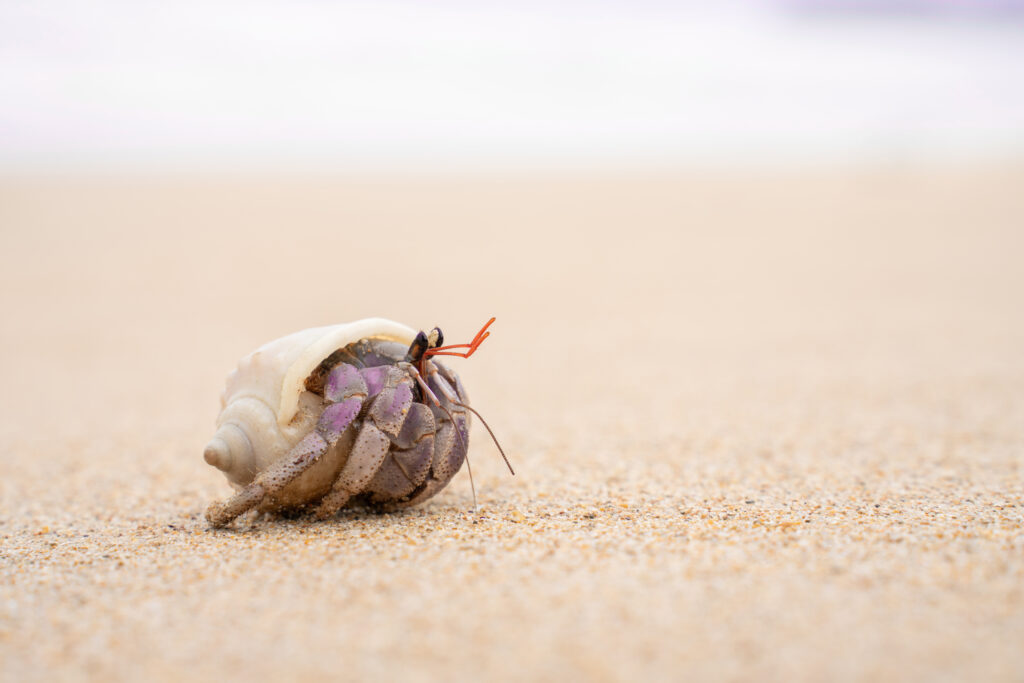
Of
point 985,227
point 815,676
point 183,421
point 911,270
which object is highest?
point 985,227

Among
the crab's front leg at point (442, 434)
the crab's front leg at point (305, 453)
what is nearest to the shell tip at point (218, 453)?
the crab's front leg at point (305, 453)

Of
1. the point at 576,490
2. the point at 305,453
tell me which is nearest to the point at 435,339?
the point at 305,453

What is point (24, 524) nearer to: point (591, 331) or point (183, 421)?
point (183, 421)

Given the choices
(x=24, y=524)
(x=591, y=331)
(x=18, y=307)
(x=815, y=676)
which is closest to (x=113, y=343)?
(x=18, y=307)

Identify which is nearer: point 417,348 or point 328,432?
point 328,432

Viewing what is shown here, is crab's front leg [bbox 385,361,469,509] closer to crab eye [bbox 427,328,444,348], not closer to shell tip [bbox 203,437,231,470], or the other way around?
crab eye [bbox 427,328,444,348]

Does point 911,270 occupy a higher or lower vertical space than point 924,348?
higher

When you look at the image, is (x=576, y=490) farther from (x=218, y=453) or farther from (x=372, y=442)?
(x=218, y=453)
